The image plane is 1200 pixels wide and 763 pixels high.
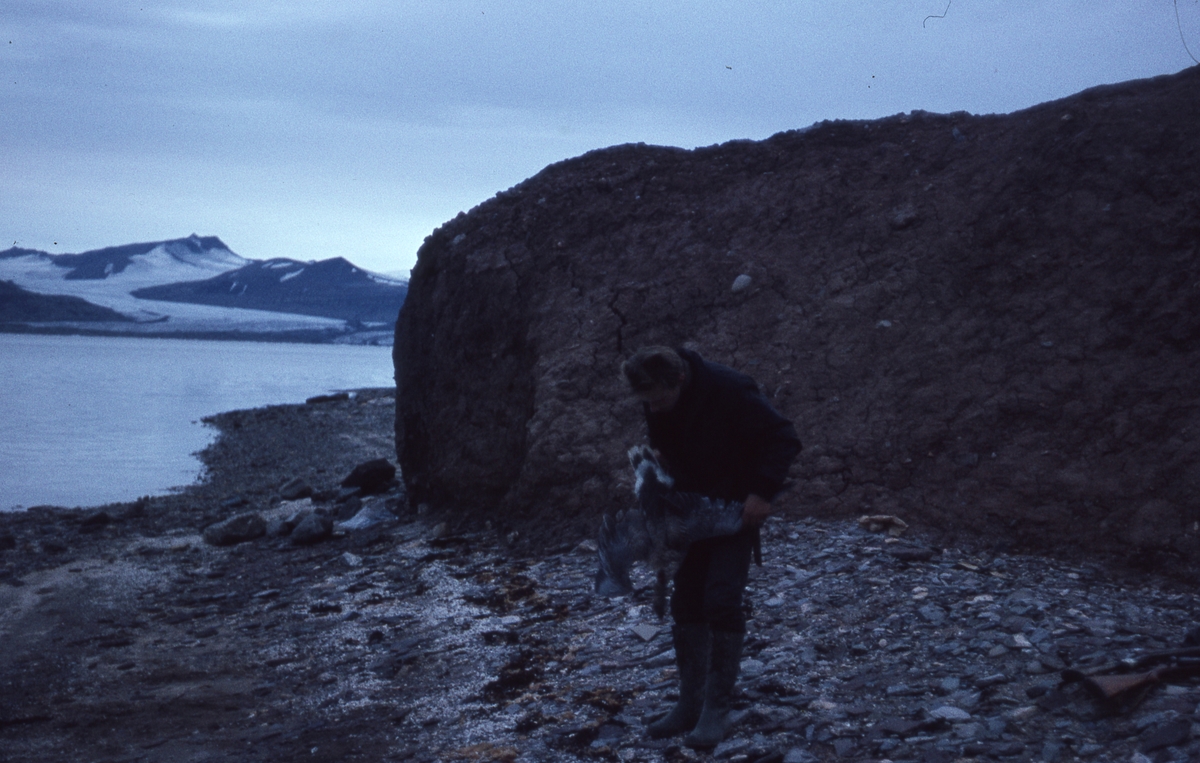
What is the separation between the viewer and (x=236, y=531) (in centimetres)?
977

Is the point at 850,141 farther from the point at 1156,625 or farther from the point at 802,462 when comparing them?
the point at 1156,625

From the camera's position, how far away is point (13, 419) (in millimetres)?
28438

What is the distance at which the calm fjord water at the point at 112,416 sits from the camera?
56.4ft

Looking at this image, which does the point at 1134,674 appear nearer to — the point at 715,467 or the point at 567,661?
the point at 715,467

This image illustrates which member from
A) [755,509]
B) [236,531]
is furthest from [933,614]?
[236,531]

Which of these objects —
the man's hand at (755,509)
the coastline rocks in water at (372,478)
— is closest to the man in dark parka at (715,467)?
the man's hand at (755,509)

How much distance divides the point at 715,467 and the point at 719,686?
846 millimetres

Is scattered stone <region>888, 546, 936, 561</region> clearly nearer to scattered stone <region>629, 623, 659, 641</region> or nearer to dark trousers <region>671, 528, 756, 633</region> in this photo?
scattered stone <region>629, 623, 659, 641</region>

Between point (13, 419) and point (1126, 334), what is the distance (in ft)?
98.7

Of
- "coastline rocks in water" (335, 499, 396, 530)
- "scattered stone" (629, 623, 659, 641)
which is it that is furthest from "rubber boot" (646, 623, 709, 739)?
"coastline rocks in water" (335, 499, 396, 530)

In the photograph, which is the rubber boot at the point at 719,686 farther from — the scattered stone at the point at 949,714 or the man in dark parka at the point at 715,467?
the scattered stone at the point at 949,714

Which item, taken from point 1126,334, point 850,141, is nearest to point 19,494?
point 850,141

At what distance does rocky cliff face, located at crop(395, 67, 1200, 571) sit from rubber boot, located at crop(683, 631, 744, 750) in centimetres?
247

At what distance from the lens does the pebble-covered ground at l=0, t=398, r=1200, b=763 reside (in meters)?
3.66
